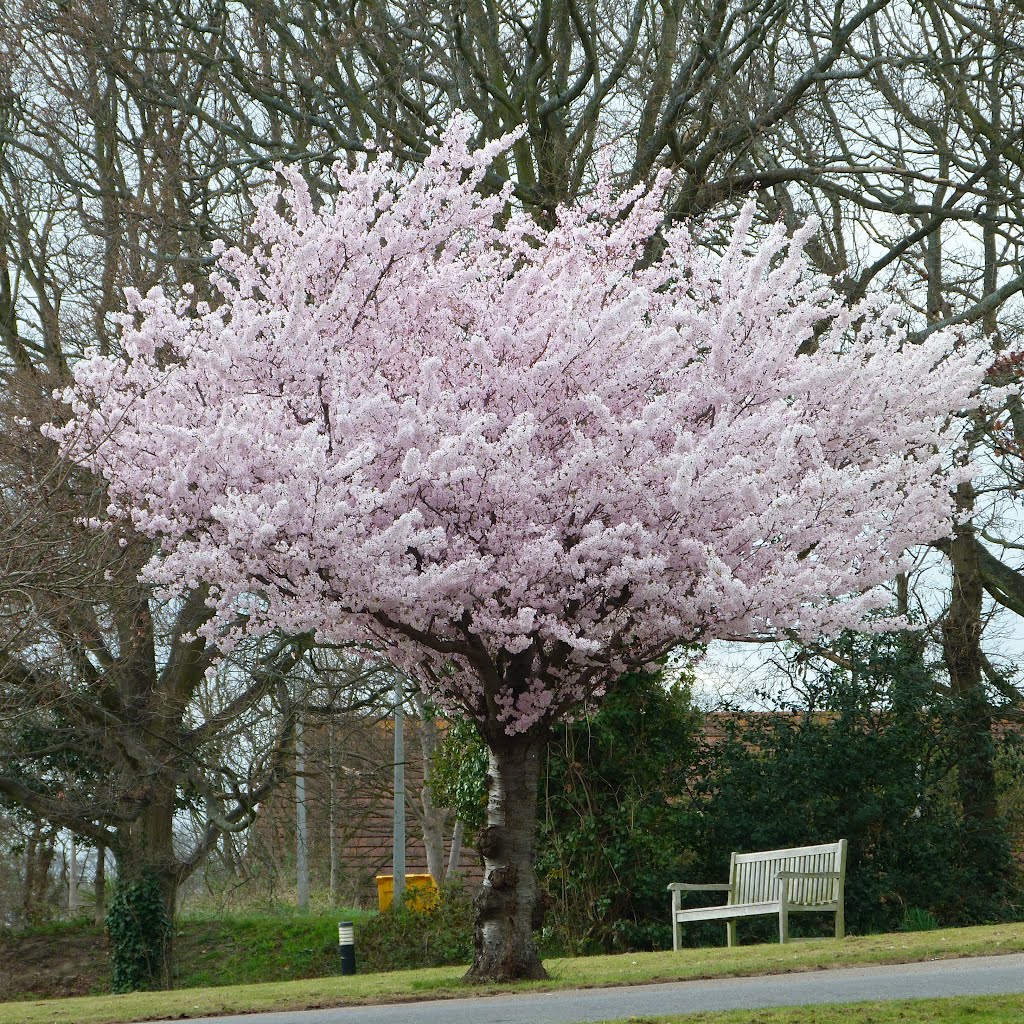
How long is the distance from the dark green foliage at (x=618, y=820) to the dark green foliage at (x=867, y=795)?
60 centimetres

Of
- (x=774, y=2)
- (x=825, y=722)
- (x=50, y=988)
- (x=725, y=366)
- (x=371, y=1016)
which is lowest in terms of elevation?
(x=50, y=988)

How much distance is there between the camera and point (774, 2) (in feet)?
47.9

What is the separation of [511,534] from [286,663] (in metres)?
7.78

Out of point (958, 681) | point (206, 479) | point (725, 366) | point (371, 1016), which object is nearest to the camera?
point (371, 1016)

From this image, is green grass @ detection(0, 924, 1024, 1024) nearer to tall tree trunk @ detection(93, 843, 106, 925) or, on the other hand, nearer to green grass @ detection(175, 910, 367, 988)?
green grass @ detection(175, 910, 367, 988)

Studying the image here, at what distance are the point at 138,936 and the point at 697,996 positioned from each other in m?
10.7

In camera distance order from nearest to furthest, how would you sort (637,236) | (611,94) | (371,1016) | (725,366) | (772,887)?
(371,1016) < (725,366) < (637,236) < (772,887) < (611,94)

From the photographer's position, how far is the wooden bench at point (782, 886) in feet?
37.7

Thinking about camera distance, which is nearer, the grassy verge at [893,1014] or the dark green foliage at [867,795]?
the grassy verge at [893,1014]

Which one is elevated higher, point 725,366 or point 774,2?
Answer: point 774,2

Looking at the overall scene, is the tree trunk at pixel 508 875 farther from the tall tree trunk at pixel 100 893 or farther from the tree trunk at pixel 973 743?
the tall tree trunk at pixel 100 893

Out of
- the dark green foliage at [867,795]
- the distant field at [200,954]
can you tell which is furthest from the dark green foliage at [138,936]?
the dark green foliage at [867,795]

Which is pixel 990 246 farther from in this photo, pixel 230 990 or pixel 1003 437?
pixel 230 990

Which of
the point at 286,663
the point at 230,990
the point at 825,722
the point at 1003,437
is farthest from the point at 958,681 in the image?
the point at 230,990
